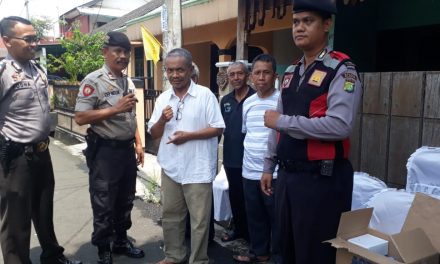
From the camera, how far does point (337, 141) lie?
2.05 m

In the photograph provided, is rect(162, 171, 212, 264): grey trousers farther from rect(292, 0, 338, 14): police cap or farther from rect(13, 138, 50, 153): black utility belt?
rect(292, 0, 338, 14): police cap

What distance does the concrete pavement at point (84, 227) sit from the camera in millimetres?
3670

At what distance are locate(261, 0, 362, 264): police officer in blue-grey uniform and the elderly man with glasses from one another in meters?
1.00

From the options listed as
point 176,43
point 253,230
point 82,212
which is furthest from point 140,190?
point 253,230

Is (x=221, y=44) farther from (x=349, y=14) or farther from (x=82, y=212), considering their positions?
(x=82, y=212)

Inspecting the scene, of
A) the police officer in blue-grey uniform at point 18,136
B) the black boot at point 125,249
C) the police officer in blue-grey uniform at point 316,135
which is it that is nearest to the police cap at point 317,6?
the police officer in blue-grey uniform at point 316,135

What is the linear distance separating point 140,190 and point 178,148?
301cm

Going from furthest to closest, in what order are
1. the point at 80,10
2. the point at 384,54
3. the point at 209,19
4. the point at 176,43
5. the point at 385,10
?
1. the point at 80,10
2. the point at 209,19
3. the point at 384,54
4. the point at 385,10
5. the point at 176,43

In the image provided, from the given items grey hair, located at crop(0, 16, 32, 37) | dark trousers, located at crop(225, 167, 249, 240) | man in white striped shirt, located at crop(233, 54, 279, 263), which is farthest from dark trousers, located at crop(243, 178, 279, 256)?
grey hair, located at crop(0, 16, 32, 37)

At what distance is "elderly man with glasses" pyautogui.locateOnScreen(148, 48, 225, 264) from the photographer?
304 cm

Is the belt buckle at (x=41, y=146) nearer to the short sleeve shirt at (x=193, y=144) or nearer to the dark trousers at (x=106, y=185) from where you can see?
the dark trousers at (x=106, y=185)

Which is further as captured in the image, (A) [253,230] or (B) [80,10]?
(B) [80,10]

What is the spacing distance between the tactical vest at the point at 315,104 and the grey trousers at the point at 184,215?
113 cm

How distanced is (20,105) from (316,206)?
229 centimetres
